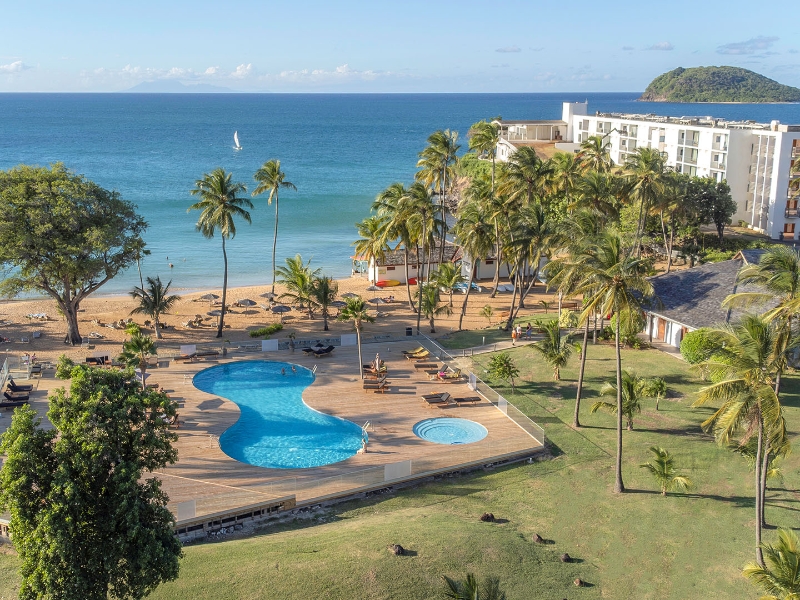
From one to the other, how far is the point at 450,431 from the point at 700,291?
18318 millimetres

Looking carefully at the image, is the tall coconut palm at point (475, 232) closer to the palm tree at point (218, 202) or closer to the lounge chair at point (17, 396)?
the palm tree at point (218, 202)

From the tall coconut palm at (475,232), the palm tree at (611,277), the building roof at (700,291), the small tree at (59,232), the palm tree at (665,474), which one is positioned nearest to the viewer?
the palm tree at (611,277)

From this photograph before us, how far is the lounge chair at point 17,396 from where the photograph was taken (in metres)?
30.8

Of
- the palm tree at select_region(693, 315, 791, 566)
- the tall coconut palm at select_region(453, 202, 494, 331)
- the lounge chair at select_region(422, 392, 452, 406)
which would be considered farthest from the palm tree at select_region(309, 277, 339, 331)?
the palm tree at select_region(693, 315, 791, 566)

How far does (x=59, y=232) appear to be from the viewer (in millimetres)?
38281

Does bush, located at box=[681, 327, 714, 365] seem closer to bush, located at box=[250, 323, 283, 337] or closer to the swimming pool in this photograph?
the swimming pool

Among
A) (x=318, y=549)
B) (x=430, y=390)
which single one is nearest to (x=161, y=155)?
(x=430, y=390)

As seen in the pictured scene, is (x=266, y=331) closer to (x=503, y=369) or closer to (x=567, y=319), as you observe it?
(x=503, y=369)

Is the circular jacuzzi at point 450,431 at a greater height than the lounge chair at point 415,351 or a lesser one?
lesser

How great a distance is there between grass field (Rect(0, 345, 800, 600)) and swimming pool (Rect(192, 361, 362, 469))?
418cm

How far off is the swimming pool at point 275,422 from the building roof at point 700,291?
1837cm

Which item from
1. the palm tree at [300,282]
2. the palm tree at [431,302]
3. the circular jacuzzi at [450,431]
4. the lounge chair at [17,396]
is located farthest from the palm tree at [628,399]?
the lounge chair at [17,396]

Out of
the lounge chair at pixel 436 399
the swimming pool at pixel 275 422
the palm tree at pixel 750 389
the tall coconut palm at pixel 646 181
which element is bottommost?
the swimming pool at pixel 275 422

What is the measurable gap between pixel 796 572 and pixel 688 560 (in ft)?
21.3
